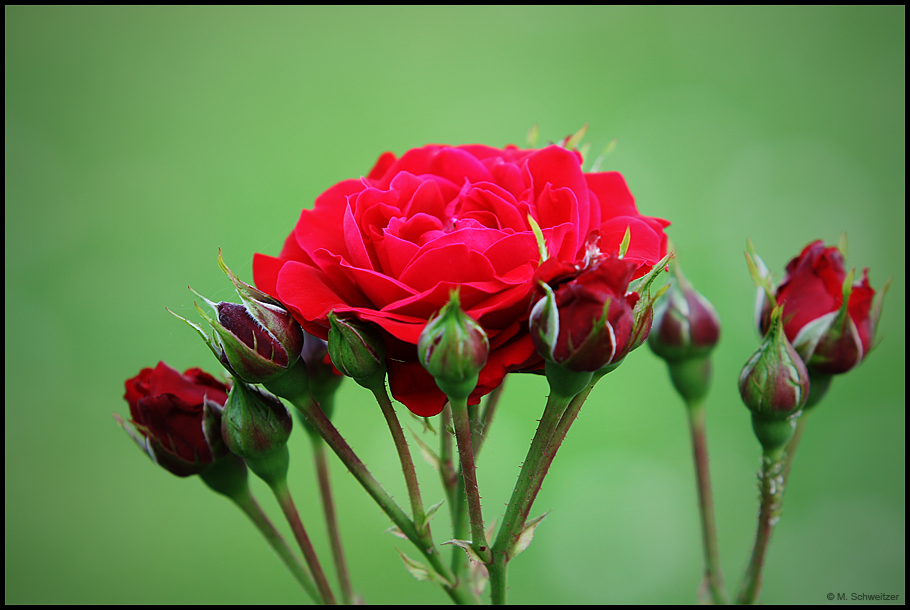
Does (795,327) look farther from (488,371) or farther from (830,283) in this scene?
(488,371)

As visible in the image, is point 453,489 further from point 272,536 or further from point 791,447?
point 791,447

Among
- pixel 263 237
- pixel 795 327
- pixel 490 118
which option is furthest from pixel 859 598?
pixel 490 118

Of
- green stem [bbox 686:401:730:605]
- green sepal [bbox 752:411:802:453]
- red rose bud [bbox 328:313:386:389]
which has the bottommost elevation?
green stem [bbox 686:401:730:605]

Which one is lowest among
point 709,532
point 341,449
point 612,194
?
point 709,532

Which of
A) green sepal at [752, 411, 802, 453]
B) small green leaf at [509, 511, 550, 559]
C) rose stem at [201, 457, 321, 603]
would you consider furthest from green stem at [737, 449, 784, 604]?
rose stem at [201, 457, 321, 603]

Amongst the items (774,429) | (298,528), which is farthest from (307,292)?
(774,429)

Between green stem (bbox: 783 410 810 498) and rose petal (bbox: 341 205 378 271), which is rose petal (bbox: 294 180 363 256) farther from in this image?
green stem (bbox: 783 410 810 498)

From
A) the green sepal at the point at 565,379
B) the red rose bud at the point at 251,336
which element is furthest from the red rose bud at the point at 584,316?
the red rose bud at the point at 251,336
